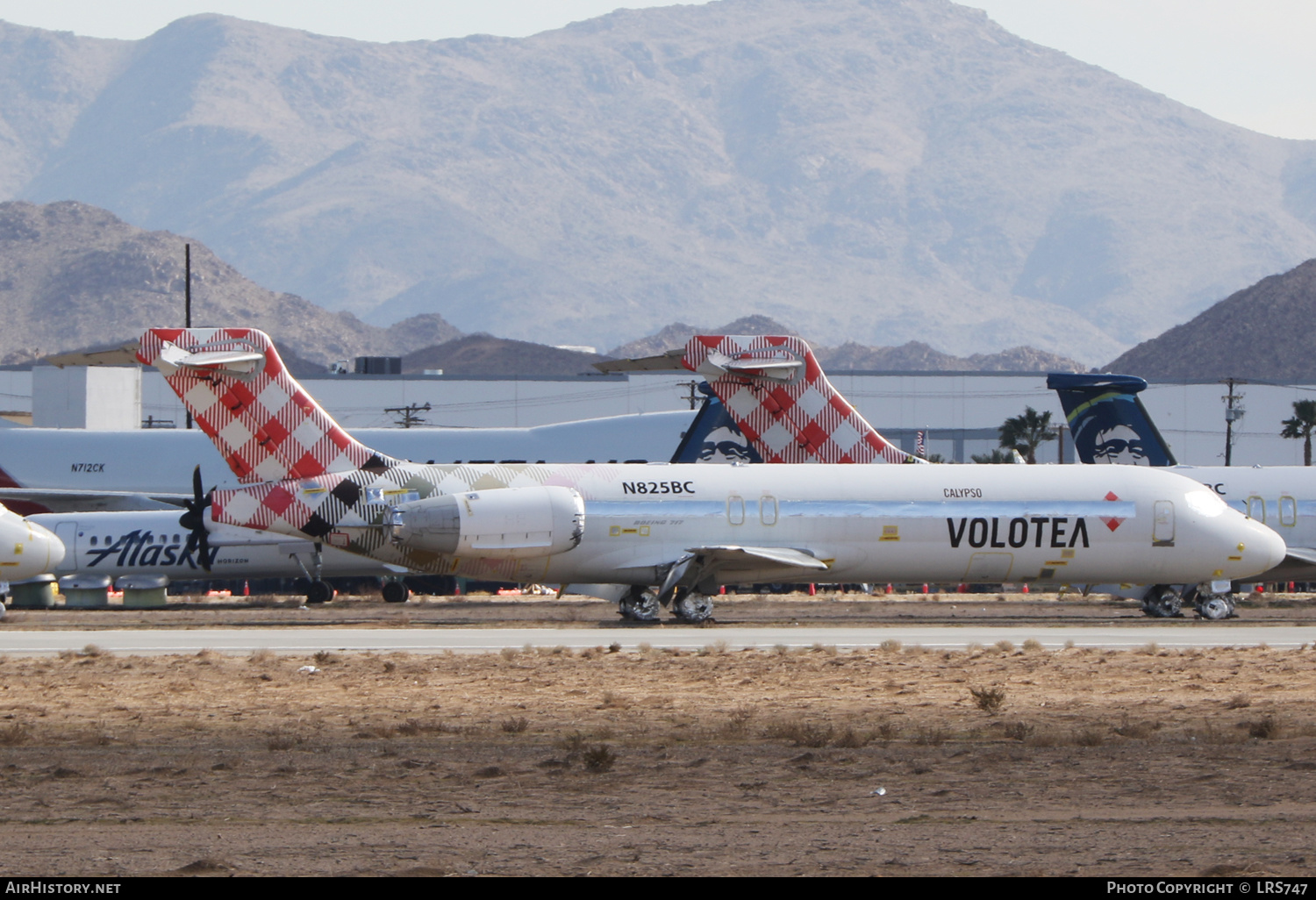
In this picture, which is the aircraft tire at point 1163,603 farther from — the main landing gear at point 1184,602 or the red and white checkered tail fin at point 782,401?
the red and white checkered tail fin at point 782,401

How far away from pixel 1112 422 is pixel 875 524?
11799 millimetres

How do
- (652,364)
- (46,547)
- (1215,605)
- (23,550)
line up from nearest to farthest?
(23,550)
(46,547)
(1215,605)
(652,364)

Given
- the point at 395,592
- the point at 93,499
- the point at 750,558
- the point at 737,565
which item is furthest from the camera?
the point at 93,499

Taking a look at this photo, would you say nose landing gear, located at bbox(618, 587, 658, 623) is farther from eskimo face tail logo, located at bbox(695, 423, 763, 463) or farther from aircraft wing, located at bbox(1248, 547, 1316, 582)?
aircraft wing, located at bbox(1248, 547, 1316, 582)

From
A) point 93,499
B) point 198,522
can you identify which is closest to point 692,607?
point 198,522

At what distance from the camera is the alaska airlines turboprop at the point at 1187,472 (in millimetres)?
38719

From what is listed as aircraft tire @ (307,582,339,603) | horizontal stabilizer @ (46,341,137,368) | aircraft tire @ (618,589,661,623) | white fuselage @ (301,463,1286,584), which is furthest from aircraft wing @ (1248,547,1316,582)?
horizontal stabilizer @ (46,341,137,368)

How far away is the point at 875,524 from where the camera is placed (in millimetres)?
34969

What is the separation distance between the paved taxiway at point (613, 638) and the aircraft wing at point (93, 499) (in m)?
19.2

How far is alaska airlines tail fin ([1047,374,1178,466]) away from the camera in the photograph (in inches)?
1697

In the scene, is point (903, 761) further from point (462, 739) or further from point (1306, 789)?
point (462, 739)

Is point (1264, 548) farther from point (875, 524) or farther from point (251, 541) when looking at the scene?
point (251, 541)

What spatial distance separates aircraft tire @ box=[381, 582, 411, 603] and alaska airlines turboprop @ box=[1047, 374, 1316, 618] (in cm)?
2036

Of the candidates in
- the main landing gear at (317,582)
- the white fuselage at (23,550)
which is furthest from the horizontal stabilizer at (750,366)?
the white fuselage at (23,550)
